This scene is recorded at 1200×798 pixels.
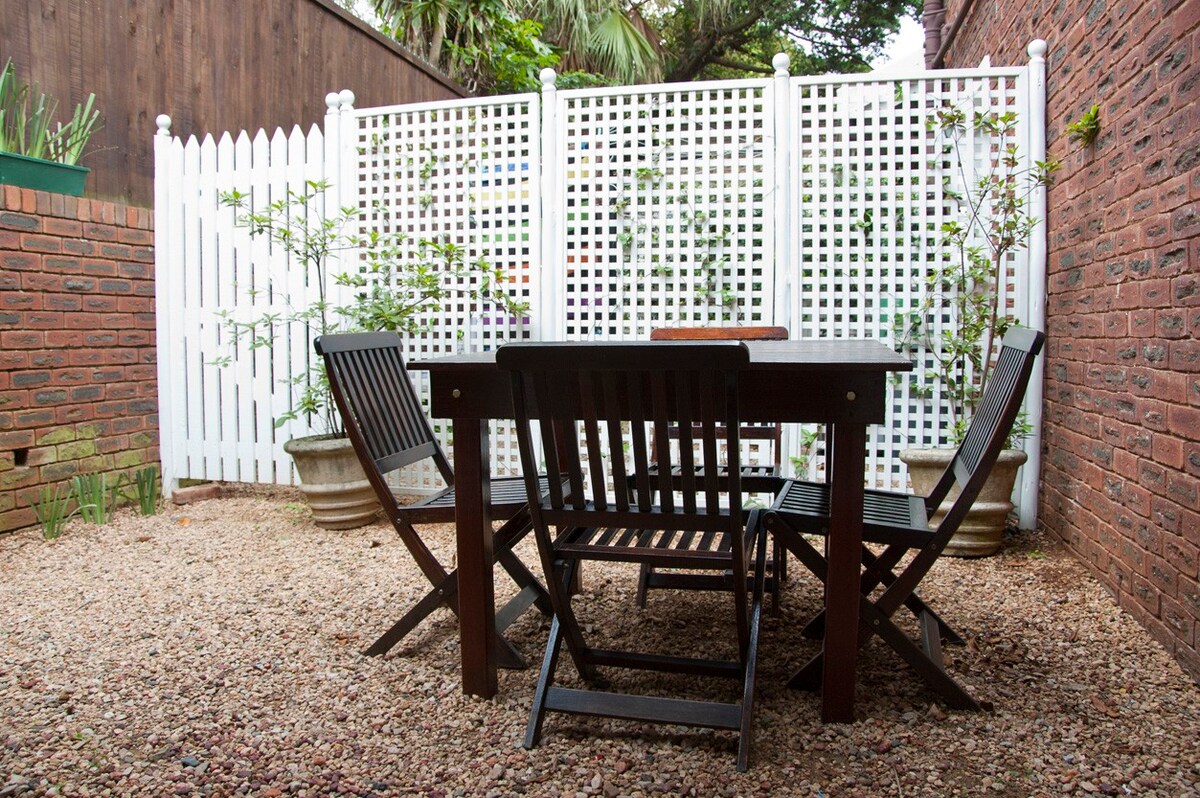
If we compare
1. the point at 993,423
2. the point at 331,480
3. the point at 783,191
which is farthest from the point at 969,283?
the point at 331,480

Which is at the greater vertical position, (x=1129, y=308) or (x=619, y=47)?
(x=619, y=47)

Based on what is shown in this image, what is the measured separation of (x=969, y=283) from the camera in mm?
4086

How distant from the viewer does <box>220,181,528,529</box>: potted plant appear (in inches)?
169

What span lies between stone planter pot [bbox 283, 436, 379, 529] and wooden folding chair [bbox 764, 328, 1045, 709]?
2457 millimetres

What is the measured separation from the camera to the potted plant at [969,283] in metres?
3.86

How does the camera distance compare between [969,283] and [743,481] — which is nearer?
[743,481]

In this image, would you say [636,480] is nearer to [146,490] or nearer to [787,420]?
[787,420]

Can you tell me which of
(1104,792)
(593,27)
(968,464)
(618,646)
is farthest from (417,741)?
(593,27)

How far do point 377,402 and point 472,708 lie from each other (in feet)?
3.42

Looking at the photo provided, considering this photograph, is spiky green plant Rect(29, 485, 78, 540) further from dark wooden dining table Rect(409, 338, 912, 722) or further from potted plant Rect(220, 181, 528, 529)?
dark wooden dining table Rect(409, 338, 912, 722)

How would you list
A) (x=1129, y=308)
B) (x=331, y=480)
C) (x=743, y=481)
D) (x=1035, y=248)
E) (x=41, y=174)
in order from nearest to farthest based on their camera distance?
1. (x=1129, y=308)
2. (x=743, y=481)
3. (x=1035, y=248)
4. (x=41, y=174)
5. (x=331, y=480)

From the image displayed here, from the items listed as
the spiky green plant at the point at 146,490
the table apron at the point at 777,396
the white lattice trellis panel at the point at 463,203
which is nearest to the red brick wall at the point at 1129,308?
the table apron at the point at 777,396

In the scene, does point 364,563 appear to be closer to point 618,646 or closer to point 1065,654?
point 618,646

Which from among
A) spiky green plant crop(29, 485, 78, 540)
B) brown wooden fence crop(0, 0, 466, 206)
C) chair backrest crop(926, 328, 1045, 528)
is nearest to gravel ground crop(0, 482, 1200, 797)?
chair backrest crop(926, 328, 1045, 528)
